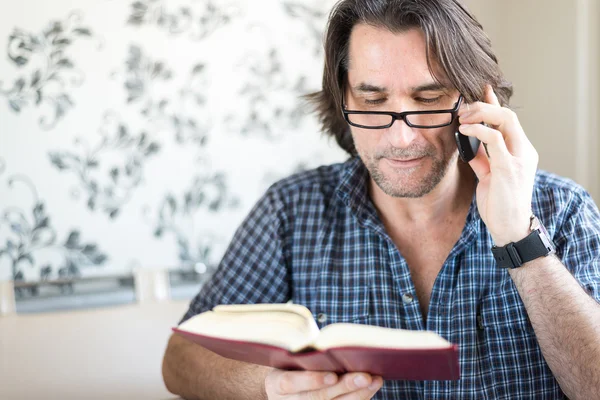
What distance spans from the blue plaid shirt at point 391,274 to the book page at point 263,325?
→ 1.81ft

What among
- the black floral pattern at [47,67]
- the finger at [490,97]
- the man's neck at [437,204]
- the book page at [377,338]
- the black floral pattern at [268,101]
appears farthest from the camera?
the black floral pattern at [268,101]

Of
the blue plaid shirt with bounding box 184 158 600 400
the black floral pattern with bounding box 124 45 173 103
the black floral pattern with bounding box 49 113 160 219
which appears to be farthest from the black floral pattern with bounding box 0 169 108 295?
the blue plaid shirt with bounding box 184 158 600 400

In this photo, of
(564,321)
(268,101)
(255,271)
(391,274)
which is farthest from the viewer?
(268,101)

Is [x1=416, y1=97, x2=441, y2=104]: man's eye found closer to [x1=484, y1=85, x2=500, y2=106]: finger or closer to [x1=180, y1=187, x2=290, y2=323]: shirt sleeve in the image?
[x1=484, y1=85, x2=500, y2=106]: finger

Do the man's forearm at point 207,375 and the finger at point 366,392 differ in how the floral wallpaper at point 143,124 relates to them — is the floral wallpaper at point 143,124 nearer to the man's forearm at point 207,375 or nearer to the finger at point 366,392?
the man's forearm at point 207,375

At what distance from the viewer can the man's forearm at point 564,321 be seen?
121 cm

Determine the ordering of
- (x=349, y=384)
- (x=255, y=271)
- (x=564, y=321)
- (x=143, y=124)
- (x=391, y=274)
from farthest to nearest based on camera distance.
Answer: (x=143, y=124) < (x=255, y=271) < (x=391, y=274) < (x=564, y=321) < (x=349, y=384)

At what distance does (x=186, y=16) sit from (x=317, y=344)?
143cm

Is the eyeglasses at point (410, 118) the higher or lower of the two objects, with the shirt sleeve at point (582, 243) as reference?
higher

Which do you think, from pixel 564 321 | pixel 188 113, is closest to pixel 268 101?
pixel 188 113

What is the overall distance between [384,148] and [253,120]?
0.79 metres

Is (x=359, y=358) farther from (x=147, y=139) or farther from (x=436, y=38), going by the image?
(x=147, y=139)

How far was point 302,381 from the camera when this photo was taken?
938mm

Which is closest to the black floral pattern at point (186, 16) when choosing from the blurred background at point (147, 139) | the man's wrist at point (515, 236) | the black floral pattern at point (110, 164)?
the blurred background at point (147, 139)
